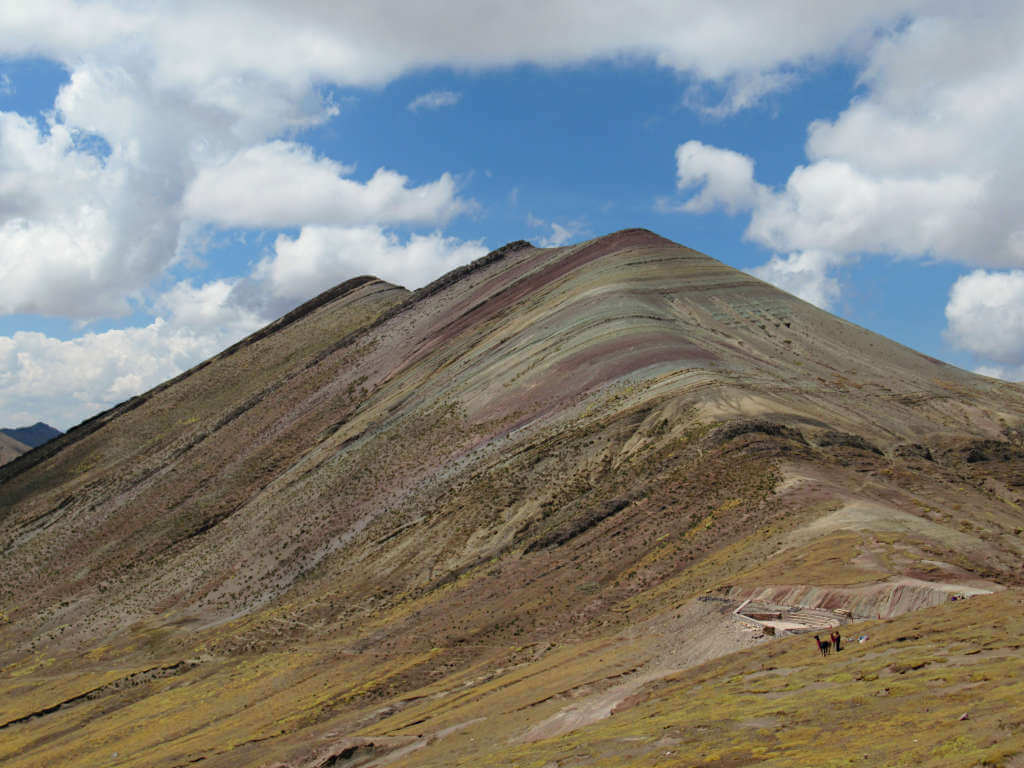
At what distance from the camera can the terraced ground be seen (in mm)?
24688

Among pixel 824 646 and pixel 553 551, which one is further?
pixel 553 551

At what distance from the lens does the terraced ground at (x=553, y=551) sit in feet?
81.0

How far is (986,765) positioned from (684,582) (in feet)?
90.8

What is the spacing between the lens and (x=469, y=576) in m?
51.3

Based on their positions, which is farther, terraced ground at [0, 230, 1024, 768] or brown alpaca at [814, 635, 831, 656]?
brown alpaca at [814, 635, 831, 656]

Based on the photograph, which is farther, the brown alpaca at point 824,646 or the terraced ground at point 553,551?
the brown alpaca at point 824,646

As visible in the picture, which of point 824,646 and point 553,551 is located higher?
point 553,551

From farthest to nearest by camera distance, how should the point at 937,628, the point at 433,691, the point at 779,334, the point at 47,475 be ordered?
the point at 47,475, the point at 779,334, the point at 433,691, the point at 937,628

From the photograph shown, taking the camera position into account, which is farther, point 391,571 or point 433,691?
point 391,571

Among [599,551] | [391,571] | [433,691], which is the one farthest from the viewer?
[391,571]

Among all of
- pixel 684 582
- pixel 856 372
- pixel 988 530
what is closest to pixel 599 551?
pixel 684 582

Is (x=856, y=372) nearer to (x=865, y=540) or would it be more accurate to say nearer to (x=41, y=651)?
(x=865, y=540)

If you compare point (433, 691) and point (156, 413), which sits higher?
point (156, 413)

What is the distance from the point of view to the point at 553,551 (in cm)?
5028
